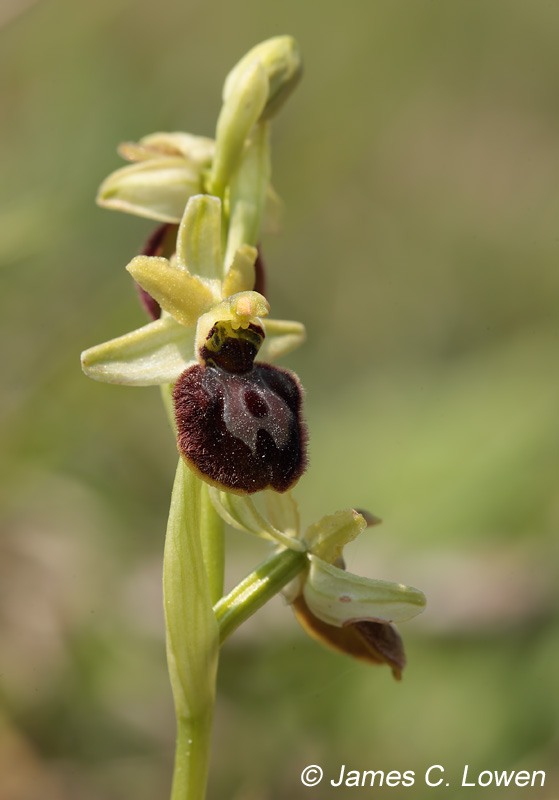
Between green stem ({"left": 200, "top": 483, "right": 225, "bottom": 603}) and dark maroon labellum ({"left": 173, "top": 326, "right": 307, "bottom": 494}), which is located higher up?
dark maroon labellum ({"left": 173, "top": 326, "right": 307, "bottom": 494})

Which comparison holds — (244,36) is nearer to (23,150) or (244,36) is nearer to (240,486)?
(23,150)

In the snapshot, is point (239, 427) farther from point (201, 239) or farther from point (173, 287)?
point (201, 239)

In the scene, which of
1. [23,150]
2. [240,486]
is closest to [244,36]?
[23,150]

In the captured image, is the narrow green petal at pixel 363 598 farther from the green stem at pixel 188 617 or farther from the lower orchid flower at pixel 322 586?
the green stem at pixel 188 617

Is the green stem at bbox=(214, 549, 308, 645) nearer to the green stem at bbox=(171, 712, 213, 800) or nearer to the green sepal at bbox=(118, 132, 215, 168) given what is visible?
the green stem at bbox=(171, 712, 213, 800)

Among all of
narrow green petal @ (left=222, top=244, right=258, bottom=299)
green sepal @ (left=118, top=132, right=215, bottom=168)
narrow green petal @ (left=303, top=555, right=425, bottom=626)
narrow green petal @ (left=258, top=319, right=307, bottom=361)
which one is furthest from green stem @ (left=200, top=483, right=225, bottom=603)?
green sepal @ (left=118, top=132, right=215, bottom=168)
